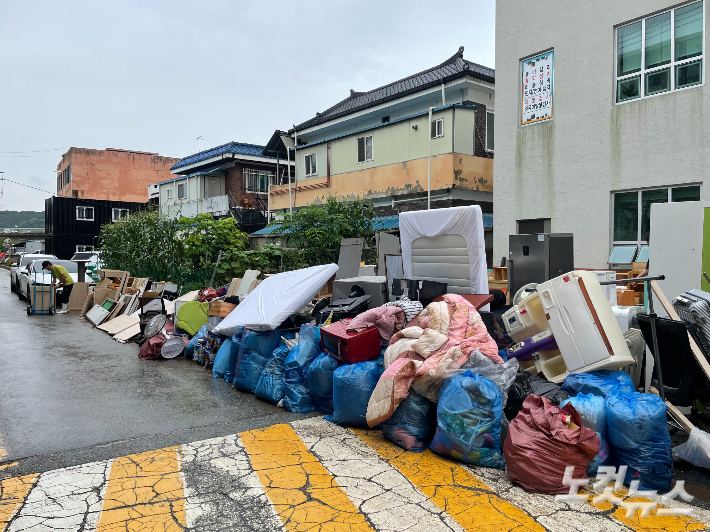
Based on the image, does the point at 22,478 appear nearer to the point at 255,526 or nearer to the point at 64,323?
the point at 255,526

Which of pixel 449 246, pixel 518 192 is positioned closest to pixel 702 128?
pixel 518 192

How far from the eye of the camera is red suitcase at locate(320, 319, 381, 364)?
14.9ft

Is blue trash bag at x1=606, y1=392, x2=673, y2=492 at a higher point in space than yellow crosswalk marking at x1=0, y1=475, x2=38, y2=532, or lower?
higher

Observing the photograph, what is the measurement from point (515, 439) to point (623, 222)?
8.50m

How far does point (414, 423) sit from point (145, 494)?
192 centimetres

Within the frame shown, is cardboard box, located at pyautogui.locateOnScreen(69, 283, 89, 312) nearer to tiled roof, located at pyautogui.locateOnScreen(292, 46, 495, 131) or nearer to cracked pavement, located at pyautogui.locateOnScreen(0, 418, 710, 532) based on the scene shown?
tiled roof, located at pyautogui.locateOnScreen(292, 46, 495, 131)

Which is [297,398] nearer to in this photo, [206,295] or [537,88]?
[206,295]

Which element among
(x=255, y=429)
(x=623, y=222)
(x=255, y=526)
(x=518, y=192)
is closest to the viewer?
(x=255, y=526)

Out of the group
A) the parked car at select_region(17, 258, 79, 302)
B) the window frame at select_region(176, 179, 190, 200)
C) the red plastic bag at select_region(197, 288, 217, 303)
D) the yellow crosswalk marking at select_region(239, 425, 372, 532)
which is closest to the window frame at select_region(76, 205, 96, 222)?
the window frame at select_region(176, 179, 190, 200)

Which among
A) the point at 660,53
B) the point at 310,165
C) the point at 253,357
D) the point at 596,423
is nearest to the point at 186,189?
the point at 310,165

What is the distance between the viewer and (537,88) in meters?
11.8

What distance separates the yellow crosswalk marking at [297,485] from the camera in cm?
295

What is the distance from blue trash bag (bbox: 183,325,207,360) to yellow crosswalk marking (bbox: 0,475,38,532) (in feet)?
13.4

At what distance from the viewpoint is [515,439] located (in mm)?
3354
